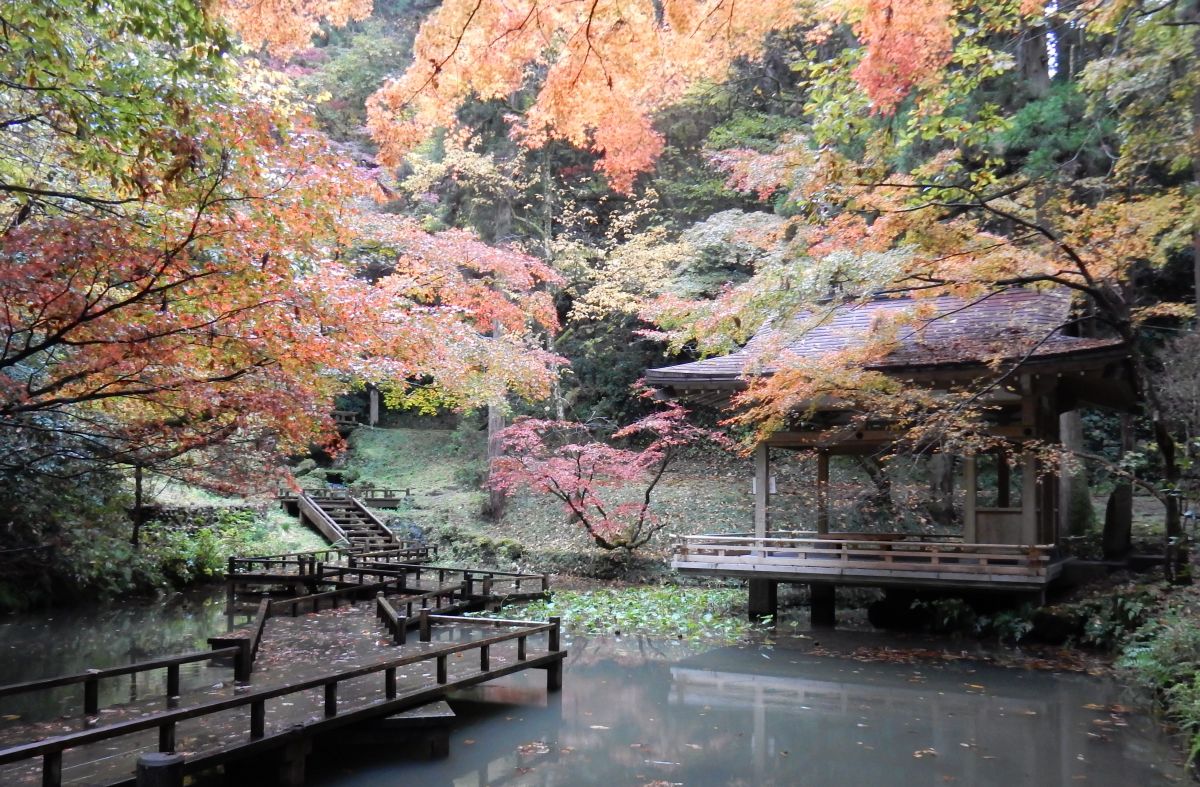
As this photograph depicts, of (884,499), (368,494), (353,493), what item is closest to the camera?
(884,499)

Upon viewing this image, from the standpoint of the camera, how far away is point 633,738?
7098mm

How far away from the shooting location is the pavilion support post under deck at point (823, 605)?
12.6m

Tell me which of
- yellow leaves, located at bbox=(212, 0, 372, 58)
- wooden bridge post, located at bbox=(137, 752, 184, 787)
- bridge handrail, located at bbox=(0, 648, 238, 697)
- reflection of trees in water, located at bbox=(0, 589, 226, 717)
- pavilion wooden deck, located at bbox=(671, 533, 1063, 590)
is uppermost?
yellow leaves, located at bbox=(212, 0, 372, 58)

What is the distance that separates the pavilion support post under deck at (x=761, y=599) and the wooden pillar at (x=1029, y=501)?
367cm

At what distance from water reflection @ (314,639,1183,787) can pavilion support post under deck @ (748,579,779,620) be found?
9.10 ft

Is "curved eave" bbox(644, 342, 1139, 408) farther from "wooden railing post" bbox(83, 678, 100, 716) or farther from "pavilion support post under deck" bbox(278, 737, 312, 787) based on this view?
"wooden railing post" bbox(83, 678, 100, 716)

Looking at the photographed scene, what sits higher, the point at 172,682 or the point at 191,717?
the point at 191,717

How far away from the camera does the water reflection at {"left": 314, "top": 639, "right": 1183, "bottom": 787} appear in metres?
6.18

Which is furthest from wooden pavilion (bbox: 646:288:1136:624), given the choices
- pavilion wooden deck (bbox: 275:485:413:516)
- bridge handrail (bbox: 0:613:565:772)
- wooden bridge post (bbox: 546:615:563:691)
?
pavilion wooden deck (bbox: 275:485:413:516)

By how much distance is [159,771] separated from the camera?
4523 mm

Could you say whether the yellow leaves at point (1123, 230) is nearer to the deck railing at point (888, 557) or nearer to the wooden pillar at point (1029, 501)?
the wooden pillar at point (1029, 501)

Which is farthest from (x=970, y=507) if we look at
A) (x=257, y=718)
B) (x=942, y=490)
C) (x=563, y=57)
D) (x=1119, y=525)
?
(x=257, y=718)

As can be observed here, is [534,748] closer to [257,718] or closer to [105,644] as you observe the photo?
[257,718]

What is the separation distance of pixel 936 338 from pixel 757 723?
22.9 feet
